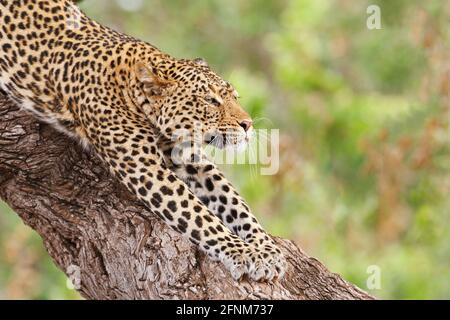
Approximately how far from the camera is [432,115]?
17.1m

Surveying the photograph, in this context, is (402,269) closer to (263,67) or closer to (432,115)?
(432,115)

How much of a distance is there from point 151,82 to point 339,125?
540 inches

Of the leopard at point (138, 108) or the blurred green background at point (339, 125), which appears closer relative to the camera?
the leopard at point (138, 108)

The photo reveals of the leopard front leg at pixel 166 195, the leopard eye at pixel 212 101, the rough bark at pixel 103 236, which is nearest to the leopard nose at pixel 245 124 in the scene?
the leopard eye at pixel 212 101

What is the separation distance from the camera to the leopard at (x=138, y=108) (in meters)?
6.83

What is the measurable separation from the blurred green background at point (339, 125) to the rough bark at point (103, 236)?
6.33 m

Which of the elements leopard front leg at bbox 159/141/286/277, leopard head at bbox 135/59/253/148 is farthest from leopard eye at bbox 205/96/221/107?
leopard front leg at bbox 159/141/286/277

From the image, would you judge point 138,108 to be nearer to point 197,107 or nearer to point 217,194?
point 197,107

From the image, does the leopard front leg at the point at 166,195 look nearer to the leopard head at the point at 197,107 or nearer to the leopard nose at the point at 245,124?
the leopard head at the point at 197,107

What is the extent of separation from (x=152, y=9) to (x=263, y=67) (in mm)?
3756

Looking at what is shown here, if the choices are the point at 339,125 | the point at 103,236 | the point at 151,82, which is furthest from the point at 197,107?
the point at 339,125

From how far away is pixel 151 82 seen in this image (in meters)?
7.23

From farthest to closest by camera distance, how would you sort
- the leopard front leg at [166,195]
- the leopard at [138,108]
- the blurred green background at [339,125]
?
the blurred green background at [339,125], the leopard at [138,108], the leopard front leg at [166,195]
